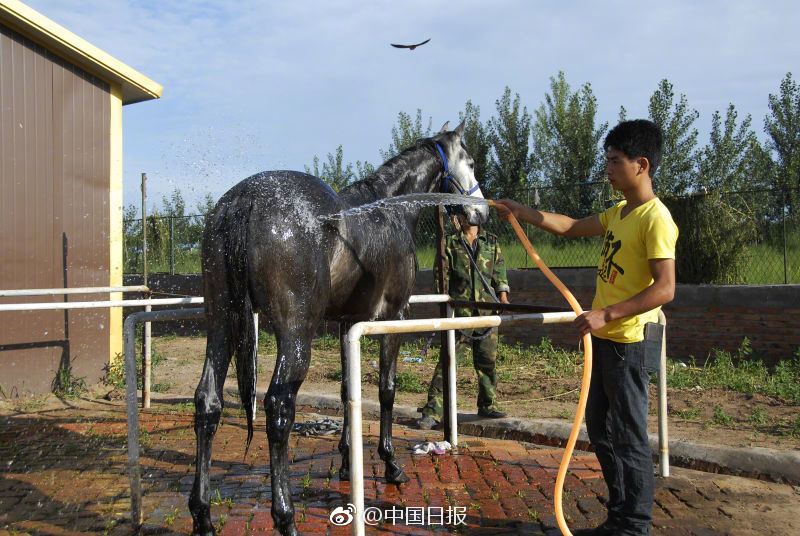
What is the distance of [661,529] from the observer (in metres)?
3.28

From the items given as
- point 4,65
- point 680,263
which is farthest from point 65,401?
point 680,263

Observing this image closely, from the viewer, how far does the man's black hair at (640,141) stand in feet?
9.66

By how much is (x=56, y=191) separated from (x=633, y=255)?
272 inches

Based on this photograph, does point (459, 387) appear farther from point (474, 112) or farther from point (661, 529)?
point (474, 112)

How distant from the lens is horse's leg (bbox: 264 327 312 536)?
10.1 ft

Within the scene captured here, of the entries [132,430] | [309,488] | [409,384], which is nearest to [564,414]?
[409,384]

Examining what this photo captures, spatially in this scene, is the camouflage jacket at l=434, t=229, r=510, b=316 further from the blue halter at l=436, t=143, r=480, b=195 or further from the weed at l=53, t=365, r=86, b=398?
the weed at l=53, t=365, r=86, b=398

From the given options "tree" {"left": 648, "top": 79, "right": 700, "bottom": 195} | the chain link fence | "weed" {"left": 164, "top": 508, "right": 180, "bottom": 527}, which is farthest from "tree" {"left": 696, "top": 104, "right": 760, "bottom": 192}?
"weed" {"left": 164, "top": 508, "right": 180, "bottom": 527}

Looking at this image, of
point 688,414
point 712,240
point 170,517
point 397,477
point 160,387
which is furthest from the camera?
point 712,240

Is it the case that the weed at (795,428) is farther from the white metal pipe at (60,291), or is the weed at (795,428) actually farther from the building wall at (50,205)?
the building wall at (50,205)

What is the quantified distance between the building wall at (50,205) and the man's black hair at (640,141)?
6.69 m

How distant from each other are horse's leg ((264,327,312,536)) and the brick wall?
5.68 meters

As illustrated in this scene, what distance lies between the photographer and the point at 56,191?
7.48 m

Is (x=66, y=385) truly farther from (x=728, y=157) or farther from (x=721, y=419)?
(x=728, y=157)
